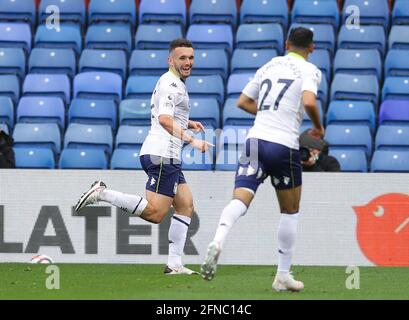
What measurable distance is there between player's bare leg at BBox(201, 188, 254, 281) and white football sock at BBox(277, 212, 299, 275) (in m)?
0.38

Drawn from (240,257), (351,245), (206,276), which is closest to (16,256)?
(240,257)

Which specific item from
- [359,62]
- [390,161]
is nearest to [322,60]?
[359,62]

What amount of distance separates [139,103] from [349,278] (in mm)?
5300

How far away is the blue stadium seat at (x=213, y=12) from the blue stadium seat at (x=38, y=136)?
2.88 m

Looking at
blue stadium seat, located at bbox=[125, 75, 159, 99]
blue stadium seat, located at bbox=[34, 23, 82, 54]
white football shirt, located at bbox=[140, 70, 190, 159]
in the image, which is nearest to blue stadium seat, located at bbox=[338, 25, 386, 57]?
blue stadium seat, located at bbox=[125, 75, 159, 99]

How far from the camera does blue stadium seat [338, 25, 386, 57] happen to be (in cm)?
1595

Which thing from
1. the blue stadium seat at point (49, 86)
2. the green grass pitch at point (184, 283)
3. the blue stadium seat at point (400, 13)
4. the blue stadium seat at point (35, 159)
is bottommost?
the green grass pitch at point (184, 283)

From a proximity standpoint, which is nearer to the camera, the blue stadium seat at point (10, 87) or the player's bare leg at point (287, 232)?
the player's bare leg at point (287, 232)

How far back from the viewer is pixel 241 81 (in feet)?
49.9

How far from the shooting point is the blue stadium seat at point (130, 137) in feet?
47.6

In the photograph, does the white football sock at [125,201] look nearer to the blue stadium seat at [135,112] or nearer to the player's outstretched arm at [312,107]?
the player's outstretched arm at [312,107]

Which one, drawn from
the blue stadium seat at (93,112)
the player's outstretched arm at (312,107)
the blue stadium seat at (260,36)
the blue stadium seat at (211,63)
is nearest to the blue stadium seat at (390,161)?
the blue stadium seat at (260,36)

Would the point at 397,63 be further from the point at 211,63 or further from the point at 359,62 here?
the point at 211,63

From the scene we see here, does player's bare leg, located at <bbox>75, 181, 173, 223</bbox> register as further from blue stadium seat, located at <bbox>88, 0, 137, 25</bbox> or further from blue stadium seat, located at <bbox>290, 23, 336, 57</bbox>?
blue stadium seat, located at <bbox>88, 0, 137, 25</bbox>
